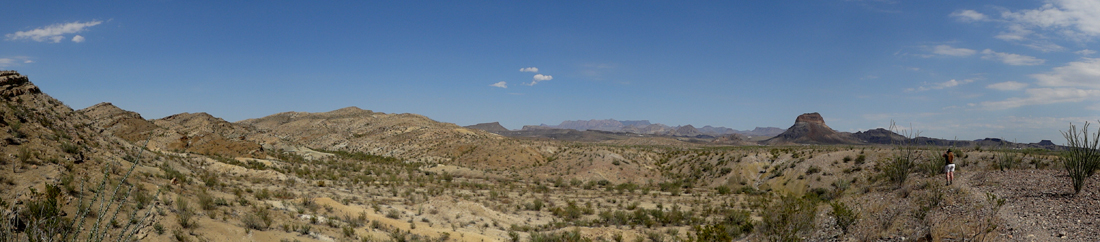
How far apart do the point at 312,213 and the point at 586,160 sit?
2712cm

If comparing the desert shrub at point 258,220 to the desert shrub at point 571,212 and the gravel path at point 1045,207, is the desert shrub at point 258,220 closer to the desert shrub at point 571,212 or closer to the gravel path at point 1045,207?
Answer: the desert shrub at point 571,212

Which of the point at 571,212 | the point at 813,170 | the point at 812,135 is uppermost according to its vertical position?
the point at 812,135

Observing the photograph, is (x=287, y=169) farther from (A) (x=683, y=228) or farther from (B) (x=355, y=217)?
(A) (x=683, y=228)

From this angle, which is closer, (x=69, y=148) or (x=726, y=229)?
(x=69, y=148)

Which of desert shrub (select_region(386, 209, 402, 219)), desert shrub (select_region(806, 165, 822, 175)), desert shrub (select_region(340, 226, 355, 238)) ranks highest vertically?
desert shrub (select_region(806, 165, 822, 175))

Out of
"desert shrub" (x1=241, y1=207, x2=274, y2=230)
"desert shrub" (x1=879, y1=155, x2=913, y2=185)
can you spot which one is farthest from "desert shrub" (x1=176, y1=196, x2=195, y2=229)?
"desert shrub" (x1=879, y1=155, x2=913, y2=185)

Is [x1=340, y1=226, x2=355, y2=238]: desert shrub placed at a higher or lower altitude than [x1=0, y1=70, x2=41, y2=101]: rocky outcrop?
lower

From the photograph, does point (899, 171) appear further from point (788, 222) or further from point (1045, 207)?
point (788, 222)

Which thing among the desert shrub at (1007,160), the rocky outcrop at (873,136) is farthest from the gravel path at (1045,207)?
the rocky outcrop at (873,136)

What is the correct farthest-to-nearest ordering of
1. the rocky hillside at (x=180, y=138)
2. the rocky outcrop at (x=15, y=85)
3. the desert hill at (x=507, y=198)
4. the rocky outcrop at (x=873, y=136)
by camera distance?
the rocky outcrop at (x=873, y=136) < the rocky hillside at (x=180, y=138) < the rocky outcrop at (x=15, y=85) < the desert hill at (x=507, y=198)

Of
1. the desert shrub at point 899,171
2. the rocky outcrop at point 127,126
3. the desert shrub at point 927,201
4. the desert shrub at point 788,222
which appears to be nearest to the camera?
the desert shrub at point 788,222

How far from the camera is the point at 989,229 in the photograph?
8.13 metres

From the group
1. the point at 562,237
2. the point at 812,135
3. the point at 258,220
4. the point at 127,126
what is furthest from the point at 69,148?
the point at 812,135

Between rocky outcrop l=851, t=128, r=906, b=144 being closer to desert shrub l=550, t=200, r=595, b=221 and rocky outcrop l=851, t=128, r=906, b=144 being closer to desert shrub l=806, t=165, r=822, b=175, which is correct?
desert shrub l=806, t=165, r=822, b=175
